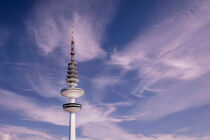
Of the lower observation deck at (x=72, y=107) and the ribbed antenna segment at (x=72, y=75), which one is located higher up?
the ribbed antenna segment at (x=72, y=75)

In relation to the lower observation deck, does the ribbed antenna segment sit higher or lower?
higher

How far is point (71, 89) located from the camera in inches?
7052

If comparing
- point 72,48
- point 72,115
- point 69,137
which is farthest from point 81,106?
point 72,48

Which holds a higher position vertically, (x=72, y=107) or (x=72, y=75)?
(x=72, y=75)

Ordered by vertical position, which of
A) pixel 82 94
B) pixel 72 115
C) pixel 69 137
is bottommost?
pixel 69 137

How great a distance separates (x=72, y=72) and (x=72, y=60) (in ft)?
23.7

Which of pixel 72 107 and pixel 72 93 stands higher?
pixel 72 93

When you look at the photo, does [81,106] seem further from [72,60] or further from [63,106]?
[72,60]

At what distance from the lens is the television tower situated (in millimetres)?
175250

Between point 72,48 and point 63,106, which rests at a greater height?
point 72,48

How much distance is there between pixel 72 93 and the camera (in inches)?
7092

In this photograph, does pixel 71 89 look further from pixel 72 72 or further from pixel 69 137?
pixel 69 137

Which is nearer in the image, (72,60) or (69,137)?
(69,137)

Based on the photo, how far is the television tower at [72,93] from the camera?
175 metres
